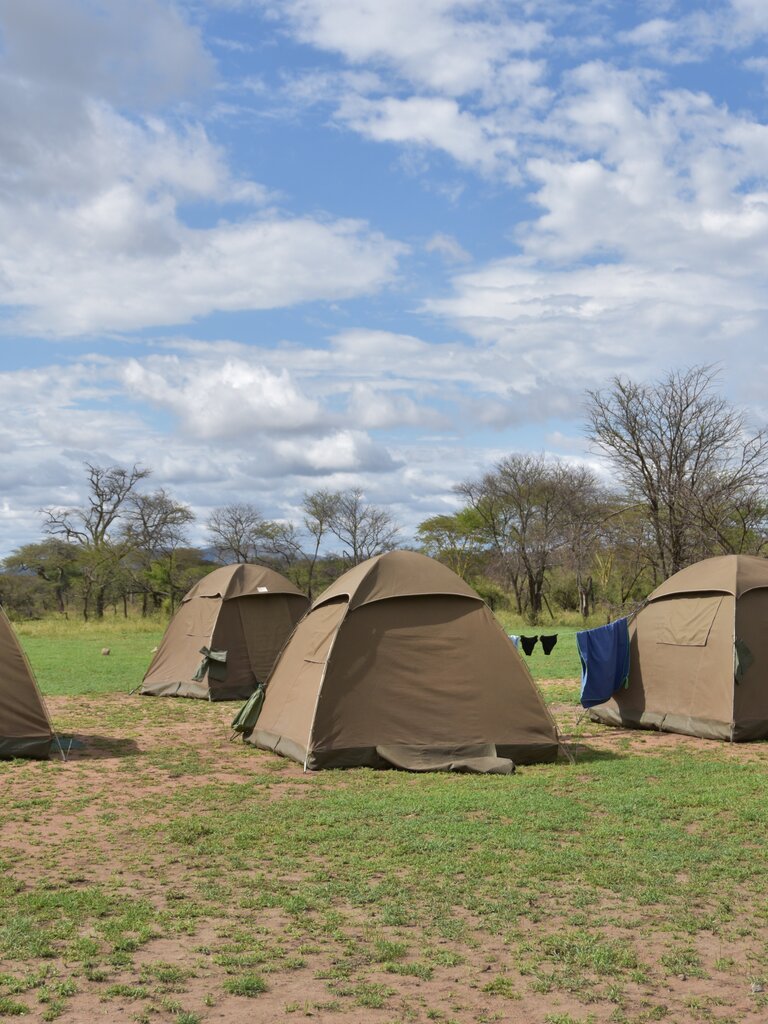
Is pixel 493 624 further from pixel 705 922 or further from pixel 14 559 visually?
pixel 14 559

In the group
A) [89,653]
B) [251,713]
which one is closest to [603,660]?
[251,713]

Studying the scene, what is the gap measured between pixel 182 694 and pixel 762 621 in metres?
9.91

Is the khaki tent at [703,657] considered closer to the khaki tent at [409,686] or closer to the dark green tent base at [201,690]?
the khaki tent at [409,686]

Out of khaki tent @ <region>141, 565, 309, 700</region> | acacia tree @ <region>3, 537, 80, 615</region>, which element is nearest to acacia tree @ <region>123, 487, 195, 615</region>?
acacia tree @ <region>3, 537, 80, 615</region>

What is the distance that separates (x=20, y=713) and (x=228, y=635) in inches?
257

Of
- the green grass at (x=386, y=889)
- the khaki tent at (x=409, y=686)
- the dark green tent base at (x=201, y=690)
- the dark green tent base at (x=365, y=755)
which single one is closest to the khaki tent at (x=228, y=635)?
the dark green tent base at (x=201, y=690)

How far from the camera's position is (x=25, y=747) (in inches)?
425

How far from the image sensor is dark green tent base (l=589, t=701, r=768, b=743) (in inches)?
479

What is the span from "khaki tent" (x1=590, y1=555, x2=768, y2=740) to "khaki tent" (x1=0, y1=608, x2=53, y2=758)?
772 centimetres

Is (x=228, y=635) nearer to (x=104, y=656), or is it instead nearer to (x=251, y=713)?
(x=251, y=713)

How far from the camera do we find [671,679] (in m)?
13.3

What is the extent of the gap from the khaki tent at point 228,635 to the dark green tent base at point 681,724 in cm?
598

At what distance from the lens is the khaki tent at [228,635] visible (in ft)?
56.0

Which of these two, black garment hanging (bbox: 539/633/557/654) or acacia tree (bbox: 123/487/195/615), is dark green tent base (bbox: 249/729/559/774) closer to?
black garment hanging (bbox: 539/633/557/654)
